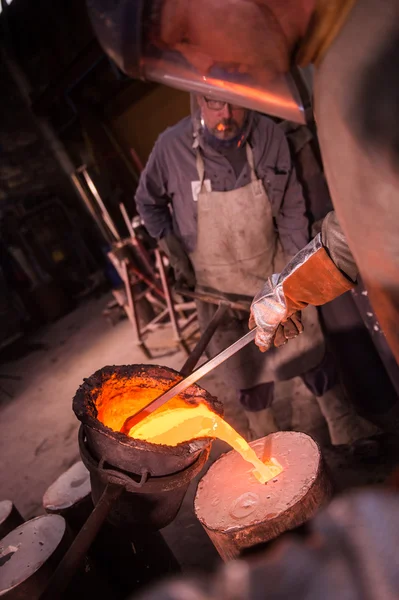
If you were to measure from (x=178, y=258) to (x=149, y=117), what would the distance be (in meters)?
6.33

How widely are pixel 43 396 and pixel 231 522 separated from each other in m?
4.56

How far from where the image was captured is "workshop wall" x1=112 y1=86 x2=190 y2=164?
7961 millimetres

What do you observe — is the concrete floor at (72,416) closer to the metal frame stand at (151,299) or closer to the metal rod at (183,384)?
the metal frame stand at (151,299)

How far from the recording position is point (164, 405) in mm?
1892

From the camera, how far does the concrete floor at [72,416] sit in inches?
109

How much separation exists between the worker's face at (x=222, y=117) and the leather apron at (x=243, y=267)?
16 centimetres

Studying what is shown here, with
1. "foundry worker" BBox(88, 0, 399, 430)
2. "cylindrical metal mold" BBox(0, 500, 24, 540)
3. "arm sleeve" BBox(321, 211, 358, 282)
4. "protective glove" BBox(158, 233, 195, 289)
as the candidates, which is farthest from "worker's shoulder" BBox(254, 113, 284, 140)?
"cylindrical metal mold" BBox(0, 500, 24, 540)

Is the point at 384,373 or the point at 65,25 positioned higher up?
the point at 65,25

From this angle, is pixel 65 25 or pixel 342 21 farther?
pixel 65 25

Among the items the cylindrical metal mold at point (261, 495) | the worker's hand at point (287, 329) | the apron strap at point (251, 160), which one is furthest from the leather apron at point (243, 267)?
the cylindrical metal mold at point (261, 495)

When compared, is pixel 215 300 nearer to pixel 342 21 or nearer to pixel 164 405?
pixel 164 405

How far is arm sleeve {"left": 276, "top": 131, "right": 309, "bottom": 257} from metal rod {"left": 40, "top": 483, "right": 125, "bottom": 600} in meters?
2.02

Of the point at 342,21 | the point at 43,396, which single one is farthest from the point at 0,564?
the point at 43,396

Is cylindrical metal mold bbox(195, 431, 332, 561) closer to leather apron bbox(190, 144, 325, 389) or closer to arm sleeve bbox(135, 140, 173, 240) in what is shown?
leather apron bbox(190, 144, 325, 389)
